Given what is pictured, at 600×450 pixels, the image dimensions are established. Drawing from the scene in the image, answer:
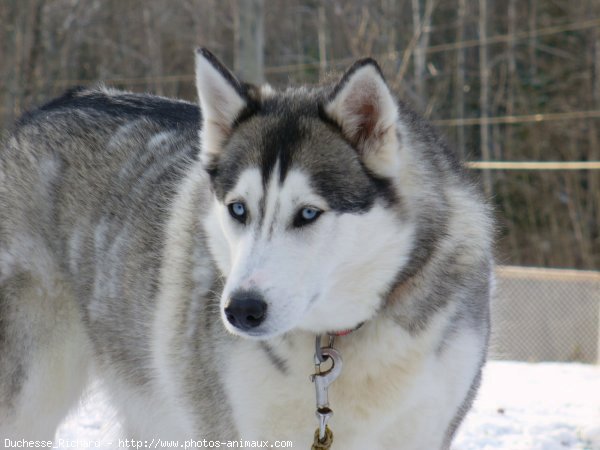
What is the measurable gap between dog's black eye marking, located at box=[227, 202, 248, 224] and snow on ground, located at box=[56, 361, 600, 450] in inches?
59.5

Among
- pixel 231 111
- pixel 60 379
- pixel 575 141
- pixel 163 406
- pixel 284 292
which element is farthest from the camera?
pixel 575 141

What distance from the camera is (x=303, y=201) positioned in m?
2.36

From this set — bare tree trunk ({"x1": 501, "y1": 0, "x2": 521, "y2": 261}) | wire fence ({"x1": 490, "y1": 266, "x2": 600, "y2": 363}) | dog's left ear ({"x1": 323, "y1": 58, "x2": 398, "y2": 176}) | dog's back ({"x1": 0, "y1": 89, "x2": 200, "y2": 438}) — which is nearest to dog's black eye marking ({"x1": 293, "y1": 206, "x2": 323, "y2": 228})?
dog's left ear ({"x1": 323, "y1": 58, "x2": 398, "y2": 176})

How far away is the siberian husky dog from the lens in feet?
7.84

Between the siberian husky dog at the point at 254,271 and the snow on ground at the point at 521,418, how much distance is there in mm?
538

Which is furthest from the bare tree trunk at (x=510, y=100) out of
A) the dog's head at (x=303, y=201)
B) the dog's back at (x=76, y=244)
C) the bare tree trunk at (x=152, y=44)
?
the dog's head at (x=303, y=201)

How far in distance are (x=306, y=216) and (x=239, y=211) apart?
23 cm

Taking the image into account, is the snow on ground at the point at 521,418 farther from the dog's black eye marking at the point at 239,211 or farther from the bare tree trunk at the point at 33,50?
the bare tree trunk at the point at 33,50

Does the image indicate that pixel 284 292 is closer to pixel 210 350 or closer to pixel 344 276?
pixel 344 276

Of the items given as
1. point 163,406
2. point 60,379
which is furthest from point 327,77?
point 60,379

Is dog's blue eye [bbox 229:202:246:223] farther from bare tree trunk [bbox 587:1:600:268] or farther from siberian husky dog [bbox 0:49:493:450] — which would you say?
bare tree trunk [bbox 587:1:600:268]

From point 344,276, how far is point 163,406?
1.14 meters

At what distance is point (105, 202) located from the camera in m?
3.37

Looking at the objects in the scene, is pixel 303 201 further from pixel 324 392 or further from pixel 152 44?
pixel 152 44
